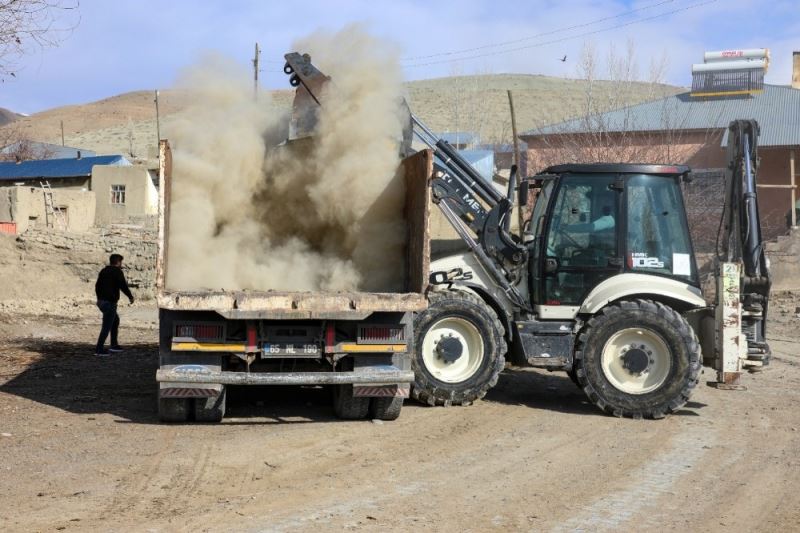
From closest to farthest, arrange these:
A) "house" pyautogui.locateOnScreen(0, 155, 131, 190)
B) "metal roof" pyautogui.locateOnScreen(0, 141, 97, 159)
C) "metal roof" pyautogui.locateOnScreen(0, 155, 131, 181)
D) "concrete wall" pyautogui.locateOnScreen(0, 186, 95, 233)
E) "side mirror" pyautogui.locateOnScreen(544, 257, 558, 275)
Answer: "side mirror" pyautogui.locateOnScreen(544, 257, 558, 275) → "concrete wall" pyautogui.locateOnScreen(0, 186, 95, 233) → "house" pyautogui.locateOnScreen(0, 155, 131, 190) → "metal roof" pyautogui.locateOnScreen(0, 155, 131, 181) → "metal roof" pyautogui.locateOnScreen(0, 141, 97, 159)

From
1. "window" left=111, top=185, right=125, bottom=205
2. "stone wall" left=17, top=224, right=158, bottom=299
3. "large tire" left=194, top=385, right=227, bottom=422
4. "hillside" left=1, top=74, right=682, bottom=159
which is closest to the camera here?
"large tire" left=194, top=385, right=227, bottom=422

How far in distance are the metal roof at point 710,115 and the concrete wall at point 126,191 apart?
17.1 meters

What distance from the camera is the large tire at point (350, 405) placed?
926 cm

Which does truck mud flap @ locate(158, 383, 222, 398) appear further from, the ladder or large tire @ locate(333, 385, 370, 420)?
the ladder

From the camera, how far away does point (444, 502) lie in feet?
20.8

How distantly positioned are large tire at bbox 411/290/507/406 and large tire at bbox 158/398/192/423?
8.38ft

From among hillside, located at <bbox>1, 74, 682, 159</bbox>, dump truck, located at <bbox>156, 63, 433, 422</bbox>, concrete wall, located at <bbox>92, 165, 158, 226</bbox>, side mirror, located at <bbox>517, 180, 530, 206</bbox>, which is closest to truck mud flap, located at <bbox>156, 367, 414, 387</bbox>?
dump truck, located at <bbox>156, 63, 433, 422</bbox>

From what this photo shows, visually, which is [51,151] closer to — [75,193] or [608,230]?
[75,193]

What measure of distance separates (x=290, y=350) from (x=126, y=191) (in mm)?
33219

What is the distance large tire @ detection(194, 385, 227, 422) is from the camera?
28.9ft

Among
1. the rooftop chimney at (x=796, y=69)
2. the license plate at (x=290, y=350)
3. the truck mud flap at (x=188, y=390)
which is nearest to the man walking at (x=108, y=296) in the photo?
the truck mud flap at (x=188, y=390)

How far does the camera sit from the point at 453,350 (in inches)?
395

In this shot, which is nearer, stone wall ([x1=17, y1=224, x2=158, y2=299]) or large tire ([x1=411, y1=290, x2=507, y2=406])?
large tire ([x1=411, y1=290, x2=507, y2=406])

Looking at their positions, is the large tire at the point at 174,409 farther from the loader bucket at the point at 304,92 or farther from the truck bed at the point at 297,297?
the loader bucket at the point at 304,92
